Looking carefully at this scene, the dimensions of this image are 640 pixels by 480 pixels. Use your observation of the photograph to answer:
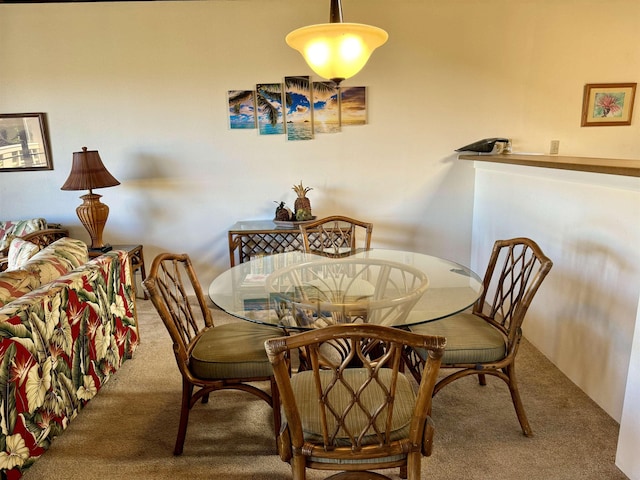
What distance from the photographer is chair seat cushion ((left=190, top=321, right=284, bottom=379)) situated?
1.77 m

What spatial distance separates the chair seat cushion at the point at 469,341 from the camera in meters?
1.84

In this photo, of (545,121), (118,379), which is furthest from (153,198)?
(545,121)

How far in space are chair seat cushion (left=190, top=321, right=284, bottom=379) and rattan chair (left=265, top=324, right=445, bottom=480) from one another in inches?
14.7

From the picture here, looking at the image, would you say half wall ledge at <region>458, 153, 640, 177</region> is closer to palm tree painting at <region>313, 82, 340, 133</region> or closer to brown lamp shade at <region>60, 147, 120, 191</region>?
palm tree painting at <region>313, 82, 340, 133</region>

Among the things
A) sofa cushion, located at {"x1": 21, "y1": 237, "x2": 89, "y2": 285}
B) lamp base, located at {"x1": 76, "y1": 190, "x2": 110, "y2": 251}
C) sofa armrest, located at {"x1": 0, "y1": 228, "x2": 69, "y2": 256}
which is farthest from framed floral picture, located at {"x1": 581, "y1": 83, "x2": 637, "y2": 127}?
sofa armrest, located at {"x1": 0, "y1": 228, "x2": 69, "y2": 256}

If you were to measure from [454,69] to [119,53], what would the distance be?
282 centimetres

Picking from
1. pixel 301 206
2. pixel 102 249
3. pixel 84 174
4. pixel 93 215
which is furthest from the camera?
pixel 301 206

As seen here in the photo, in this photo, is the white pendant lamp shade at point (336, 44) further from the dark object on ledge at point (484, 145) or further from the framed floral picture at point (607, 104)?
the framed floral picture at point (607, 104)

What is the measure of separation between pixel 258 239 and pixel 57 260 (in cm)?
162

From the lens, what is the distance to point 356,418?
138 centimetres

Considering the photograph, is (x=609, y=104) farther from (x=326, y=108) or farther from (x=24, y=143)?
(x=24, y=143)

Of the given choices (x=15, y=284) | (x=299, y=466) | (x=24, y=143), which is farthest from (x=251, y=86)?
(x=299, y=466)

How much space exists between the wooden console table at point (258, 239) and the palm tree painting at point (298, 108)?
0.82 m

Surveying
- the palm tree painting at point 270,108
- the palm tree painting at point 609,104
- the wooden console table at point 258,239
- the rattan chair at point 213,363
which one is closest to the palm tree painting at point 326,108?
the palm tree painting at point 270,108
